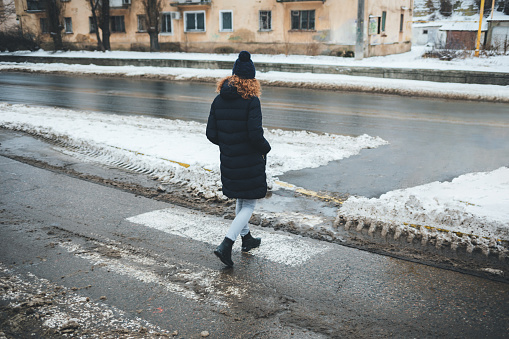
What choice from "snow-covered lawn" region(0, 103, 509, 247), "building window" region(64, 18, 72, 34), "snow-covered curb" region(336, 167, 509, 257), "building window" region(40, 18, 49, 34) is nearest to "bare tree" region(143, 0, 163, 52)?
"building window" region(64, 18, 72, 34)

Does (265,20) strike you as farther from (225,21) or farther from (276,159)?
(276,159)

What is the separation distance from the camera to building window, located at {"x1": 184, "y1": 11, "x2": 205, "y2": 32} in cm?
3709

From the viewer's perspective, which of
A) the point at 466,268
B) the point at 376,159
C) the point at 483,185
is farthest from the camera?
the point at 376,159

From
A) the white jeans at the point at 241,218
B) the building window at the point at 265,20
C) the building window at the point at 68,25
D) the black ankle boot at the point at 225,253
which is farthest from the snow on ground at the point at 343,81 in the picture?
the building window at the point at 68,25

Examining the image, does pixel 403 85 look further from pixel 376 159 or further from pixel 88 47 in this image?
pixel 88 47

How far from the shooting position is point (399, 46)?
3762 cm

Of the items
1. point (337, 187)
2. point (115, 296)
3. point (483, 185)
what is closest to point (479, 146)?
point (483, 185)

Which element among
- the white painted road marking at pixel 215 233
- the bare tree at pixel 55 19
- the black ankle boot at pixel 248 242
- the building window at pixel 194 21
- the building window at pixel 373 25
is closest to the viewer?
the white painted road marking at pixel 215 233

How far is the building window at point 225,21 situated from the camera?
35844mm

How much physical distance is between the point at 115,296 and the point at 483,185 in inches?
205

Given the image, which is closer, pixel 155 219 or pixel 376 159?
pixel 155 219

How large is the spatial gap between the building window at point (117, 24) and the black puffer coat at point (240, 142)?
3949cm

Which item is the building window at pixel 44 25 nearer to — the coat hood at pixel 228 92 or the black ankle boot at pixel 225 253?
the coat hood at pixel 228 92

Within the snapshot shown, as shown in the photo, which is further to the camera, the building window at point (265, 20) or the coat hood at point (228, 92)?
the building window at point (265, 20)
